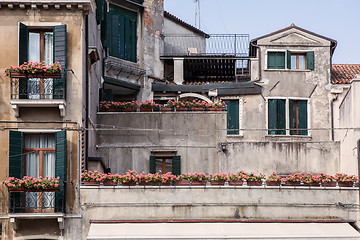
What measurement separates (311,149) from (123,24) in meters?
10.8

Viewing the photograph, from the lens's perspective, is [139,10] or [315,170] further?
[139,10]

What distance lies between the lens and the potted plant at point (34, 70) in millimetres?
25219

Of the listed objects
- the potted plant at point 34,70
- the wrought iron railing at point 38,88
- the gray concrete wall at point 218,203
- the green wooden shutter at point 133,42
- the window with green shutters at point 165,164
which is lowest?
the gray concrete wall at point 218,203

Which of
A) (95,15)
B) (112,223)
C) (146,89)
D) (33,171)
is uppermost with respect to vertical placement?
(95,15)

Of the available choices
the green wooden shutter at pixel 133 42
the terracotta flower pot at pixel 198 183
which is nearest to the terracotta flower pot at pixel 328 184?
the terracotta flower pot at pixel 198 183

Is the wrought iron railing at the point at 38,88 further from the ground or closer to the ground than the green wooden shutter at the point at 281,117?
further from the ground

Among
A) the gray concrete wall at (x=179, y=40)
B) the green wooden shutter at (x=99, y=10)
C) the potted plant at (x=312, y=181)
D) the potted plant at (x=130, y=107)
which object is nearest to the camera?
the potted plant at (x=312, y=181)

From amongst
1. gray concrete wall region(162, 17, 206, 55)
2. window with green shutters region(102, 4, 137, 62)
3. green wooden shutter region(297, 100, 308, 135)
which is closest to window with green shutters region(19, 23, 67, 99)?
window with green shutters region(102, 4, 137, 62)

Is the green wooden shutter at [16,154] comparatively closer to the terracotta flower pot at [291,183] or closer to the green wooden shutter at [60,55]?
the green wooden shutter at [60,55]

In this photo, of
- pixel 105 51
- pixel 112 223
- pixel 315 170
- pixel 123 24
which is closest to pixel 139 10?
pixel 123 24

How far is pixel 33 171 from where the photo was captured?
25781 millimetres

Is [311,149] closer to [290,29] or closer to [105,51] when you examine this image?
[290,29]

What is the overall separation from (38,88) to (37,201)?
A: 12.4 ft

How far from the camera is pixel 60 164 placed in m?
25.3
